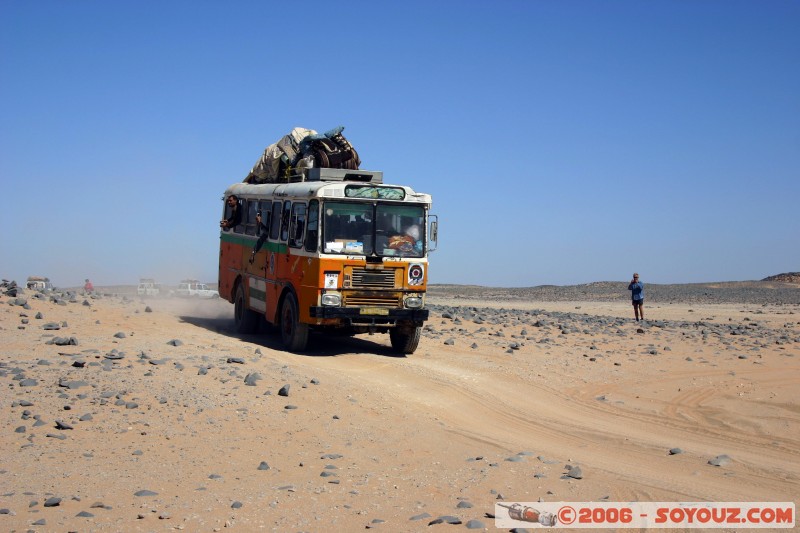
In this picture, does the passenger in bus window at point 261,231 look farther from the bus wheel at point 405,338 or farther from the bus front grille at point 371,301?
the bus wheel at point 405,338

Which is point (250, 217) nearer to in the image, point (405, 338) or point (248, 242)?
point (248, 242)

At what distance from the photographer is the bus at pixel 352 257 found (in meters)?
16.1

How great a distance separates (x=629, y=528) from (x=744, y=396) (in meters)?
8.42

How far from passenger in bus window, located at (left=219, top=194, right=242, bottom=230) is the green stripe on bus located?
28cm

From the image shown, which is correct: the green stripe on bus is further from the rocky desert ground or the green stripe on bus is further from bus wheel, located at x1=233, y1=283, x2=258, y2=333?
the rocky desert ground

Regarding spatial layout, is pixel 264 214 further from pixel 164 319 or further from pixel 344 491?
pixel 344 491

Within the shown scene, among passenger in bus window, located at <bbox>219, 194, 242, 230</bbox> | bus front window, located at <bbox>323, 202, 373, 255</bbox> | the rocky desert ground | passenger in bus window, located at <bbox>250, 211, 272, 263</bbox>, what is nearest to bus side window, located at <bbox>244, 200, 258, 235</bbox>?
passenger in bus window, located at <bbox>250, 211, 272, 263</bbox>

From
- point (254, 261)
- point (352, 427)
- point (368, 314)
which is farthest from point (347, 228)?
point (352, 427)

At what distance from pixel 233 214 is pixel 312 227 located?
5.93 metres

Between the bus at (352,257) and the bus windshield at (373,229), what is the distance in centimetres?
2

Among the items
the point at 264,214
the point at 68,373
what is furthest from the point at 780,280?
the point at 68,373

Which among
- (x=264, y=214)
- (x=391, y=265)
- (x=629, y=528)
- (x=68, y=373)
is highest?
(x=264, y=214)

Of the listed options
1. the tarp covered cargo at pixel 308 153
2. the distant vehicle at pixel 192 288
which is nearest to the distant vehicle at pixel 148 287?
the distant vehicle at pixel 192 288

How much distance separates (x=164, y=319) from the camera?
66.5 feet
